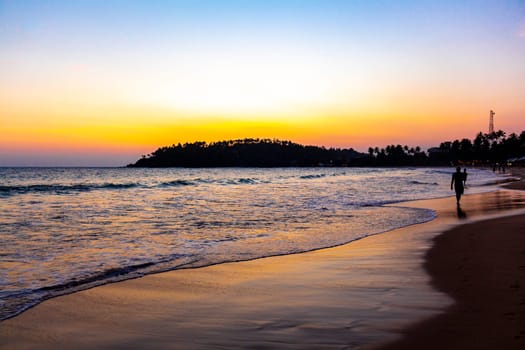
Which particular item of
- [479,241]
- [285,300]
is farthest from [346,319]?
[479,241]

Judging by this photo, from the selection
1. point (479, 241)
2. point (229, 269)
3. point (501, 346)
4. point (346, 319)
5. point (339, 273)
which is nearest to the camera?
point (501, 346)

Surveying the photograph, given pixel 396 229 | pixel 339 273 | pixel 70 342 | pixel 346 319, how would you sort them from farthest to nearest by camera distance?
pixel 396 229, pixel 339 273, pixel 346 319, pixel 70 342

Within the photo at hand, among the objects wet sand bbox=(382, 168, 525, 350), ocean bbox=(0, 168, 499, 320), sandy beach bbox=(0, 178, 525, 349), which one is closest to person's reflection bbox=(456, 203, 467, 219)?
ocean bbox=(0, 168, 499, 320)

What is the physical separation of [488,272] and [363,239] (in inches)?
193

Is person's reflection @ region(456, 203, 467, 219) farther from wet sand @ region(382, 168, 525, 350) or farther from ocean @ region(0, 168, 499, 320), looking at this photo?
wet sand @ region(382, 168, 525, 350)

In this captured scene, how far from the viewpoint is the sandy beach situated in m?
4.62

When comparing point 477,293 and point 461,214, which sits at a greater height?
point 477,293

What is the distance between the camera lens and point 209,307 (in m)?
5.88

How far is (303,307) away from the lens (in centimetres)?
577

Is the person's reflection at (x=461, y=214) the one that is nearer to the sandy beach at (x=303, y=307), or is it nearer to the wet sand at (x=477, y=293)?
the wet sand at (x=477, y=293)

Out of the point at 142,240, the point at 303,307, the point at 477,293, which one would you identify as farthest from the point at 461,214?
the point at 303,307

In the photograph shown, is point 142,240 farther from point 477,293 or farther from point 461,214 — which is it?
point 461,214

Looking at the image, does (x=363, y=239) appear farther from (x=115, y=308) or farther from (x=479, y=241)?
(x=115, y=308)

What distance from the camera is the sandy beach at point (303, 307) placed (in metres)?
4.62
